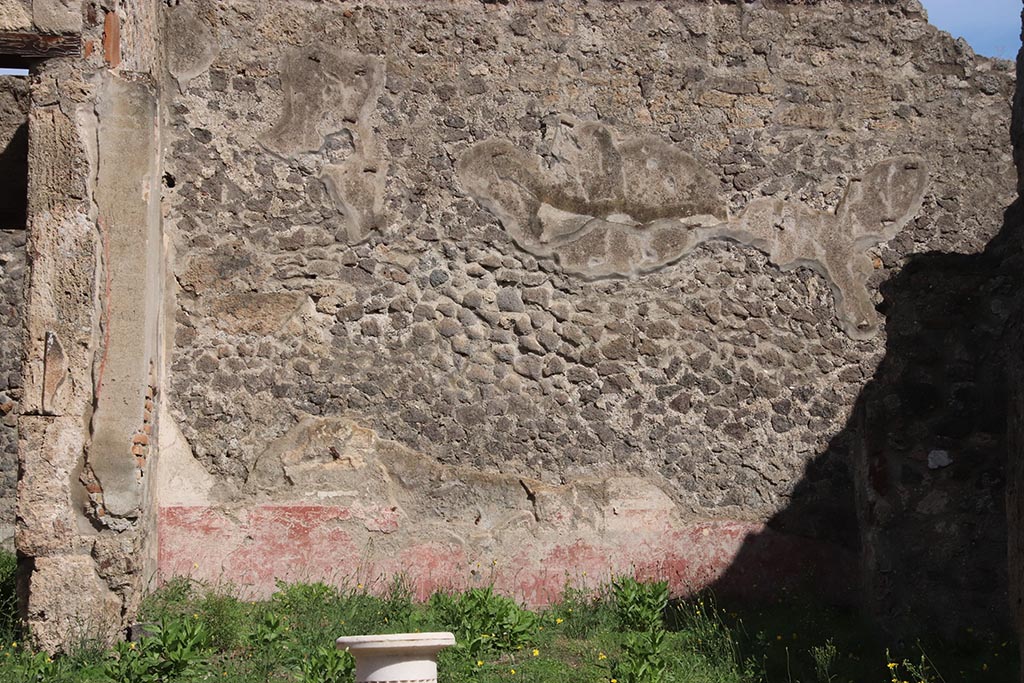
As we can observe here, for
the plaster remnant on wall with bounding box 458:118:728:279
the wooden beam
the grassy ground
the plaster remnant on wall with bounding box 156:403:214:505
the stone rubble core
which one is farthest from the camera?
the plaster remnant on wall with bounding box 458:118:728:279

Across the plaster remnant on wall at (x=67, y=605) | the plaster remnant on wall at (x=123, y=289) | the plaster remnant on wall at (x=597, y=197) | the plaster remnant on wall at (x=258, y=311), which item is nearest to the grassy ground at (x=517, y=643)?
the plaster remnant on wall at (x=67, y=605)

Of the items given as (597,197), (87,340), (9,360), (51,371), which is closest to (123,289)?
(87,340)

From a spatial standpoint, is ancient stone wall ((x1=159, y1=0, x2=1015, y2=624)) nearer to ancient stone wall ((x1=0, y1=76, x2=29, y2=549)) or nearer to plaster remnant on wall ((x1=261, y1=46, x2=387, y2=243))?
plaster remnant on wall ((x1=261, y1=46, x2=387, y2=243))

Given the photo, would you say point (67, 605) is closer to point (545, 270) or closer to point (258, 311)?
point (258, 311)

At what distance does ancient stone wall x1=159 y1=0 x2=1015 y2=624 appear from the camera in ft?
20.9

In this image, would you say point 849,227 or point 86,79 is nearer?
point 86,79

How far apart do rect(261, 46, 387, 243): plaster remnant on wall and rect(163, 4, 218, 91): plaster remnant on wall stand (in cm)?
42

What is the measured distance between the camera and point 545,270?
6605 millimetres

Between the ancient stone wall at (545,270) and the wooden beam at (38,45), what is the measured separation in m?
0.92

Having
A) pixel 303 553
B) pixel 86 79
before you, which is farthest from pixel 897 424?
pixel 86 79

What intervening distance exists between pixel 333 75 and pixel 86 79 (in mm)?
1441

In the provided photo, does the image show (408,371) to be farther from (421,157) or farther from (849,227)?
(849,227)

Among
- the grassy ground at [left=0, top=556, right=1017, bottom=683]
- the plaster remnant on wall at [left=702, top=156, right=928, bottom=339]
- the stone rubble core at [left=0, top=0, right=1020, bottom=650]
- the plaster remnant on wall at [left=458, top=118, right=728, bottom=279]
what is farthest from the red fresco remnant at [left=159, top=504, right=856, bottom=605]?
the plaster remnant on wall at [left=458, top=118, right=728, bottom=279]

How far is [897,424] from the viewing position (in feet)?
17.9
